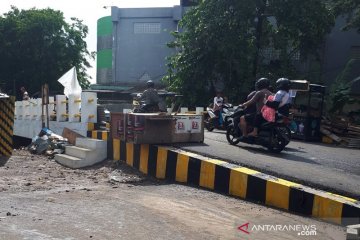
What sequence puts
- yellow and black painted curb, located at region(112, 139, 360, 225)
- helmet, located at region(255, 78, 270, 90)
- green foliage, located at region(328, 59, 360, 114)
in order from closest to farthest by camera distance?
yellow and black painted curb, located at region(112, 139, 360, 225) → helmet, located at region(255, 78, 270, 90) → green foliage, located at region(328, 59, 360, 114)

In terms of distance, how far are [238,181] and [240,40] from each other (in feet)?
41.8

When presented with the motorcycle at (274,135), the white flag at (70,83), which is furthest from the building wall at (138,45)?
the motorcycle at (274,135)

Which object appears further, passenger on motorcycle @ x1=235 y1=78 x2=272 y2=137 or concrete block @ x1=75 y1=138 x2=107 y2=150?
concrete block @ x1=75 y1=138 x2=107 y2=150

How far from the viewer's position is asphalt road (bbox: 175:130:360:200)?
18.8 ft

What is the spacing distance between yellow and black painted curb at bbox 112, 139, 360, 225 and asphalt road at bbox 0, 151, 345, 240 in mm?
157

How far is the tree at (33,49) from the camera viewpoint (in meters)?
32.7

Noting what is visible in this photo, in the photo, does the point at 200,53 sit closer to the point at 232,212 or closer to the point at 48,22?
the point at 232,212

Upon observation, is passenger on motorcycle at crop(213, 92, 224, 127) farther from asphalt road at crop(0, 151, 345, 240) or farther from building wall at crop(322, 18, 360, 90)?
building wall at crop(322, 18, 360, 90)

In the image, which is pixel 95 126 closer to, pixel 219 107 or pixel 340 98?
pixel 219 107

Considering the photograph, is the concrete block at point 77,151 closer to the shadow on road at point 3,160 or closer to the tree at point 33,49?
the shadow on road at point 3,160

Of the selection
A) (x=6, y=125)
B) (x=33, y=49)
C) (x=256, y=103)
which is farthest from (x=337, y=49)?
(x=33, y=49)

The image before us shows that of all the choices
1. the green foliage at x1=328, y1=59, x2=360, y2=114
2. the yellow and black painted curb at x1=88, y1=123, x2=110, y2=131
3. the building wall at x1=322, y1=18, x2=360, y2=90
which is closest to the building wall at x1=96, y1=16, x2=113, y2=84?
the building wall at x1=322, y1=18, x2=360, y2=90

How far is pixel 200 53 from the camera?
→ 19.0 meters

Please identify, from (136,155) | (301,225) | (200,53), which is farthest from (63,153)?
(200,53)
